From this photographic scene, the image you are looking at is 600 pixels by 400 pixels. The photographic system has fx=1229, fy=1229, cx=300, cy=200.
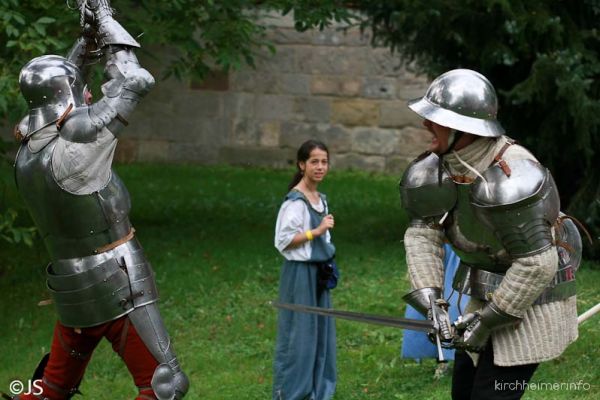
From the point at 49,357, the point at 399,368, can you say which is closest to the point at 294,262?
the point at 399,368

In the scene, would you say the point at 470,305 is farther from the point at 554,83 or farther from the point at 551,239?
the point at 554,83

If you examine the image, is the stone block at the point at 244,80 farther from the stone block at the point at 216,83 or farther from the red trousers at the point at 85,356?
the red trousers at the point at 85,356

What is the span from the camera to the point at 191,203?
12570 mm

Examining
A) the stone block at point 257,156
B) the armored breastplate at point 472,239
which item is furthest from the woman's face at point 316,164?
the stone block at point 257,156

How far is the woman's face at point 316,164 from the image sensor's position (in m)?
6.85

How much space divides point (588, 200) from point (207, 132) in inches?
254

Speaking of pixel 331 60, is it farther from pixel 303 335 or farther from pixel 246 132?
pixel 303 335

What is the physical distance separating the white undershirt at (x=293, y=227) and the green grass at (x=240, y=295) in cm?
90

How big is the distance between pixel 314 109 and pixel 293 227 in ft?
25.1

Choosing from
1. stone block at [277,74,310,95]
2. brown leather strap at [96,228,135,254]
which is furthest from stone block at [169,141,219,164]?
brown leather strap at [96,228,135,254]

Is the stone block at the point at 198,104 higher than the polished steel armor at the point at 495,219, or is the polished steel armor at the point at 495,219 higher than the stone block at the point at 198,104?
the polished steel armor at the point at 495,219

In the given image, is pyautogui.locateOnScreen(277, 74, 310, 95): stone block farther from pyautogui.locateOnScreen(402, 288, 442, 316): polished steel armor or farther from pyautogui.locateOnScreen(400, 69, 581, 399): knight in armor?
pyautogui.locateOnScreen(402, 288, 442, 316): polished steel armor

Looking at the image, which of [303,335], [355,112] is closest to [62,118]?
[303,335]

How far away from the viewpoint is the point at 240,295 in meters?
→ 9.32
